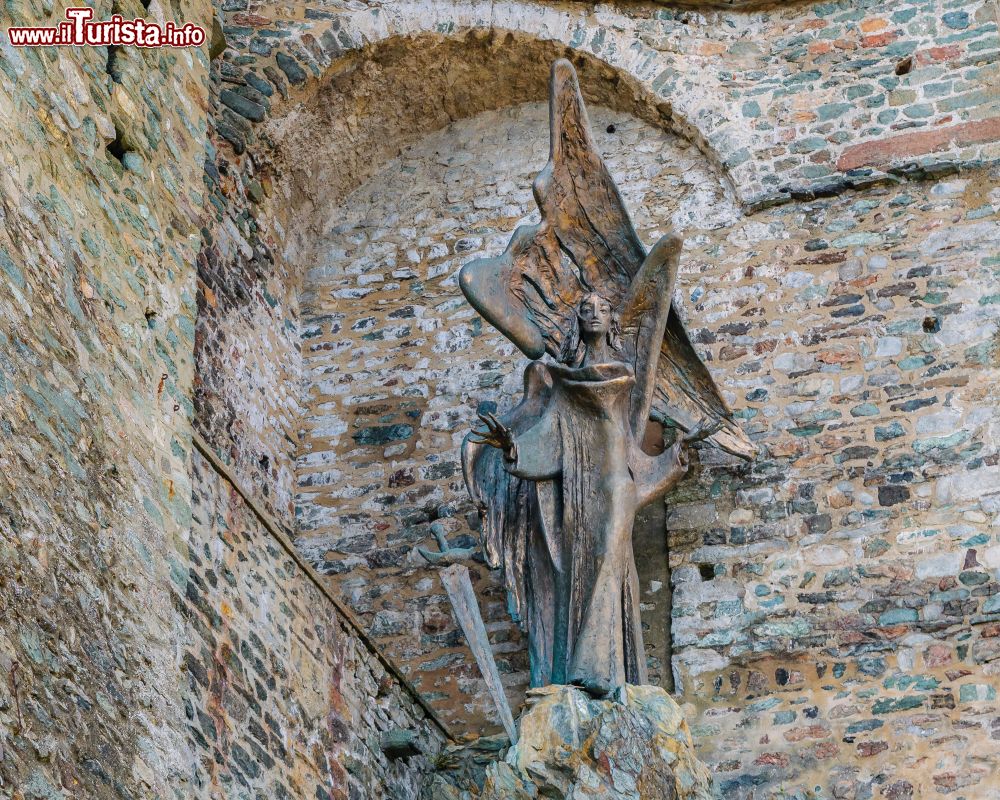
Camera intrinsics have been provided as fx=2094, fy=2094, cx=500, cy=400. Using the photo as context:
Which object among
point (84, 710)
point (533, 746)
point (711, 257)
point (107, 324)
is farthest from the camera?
point (711, 257)

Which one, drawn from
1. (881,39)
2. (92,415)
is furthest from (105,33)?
(881,39)

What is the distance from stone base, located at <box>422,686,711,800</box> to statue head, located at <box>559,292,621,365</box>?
1.45 m

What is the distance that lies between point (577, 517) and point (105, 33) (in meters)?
2.65

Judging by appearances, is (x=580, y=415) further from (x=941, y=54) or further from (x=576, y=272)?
(x=941, y=54)

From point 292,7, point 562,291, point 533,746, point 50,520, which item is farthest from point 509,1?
point 50,520

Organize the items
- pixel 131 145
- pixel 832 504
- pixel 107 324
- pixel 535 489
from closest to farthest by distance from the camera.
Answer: pixel 107 324
pixel 131 145
pixel 535 489
pixel 832 504

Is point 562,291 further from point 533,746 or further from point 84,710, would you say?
point 84,710

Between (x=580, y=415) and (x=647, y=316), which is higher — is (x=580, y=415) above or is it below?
below

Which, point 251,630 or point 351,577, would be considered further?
point 351,577

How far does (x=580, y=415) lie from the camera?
27.7 feet

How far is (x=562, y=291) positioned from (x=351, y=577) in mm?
1708

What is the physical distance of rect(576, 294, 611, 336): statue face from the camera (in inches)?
334

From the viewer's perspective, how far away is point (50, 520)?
237 inches

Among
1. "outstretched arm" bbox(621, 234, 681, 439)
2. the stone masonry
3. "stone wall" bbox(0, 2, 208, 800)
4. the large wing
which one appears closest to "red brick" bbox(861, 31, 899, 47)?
the stone masonry
